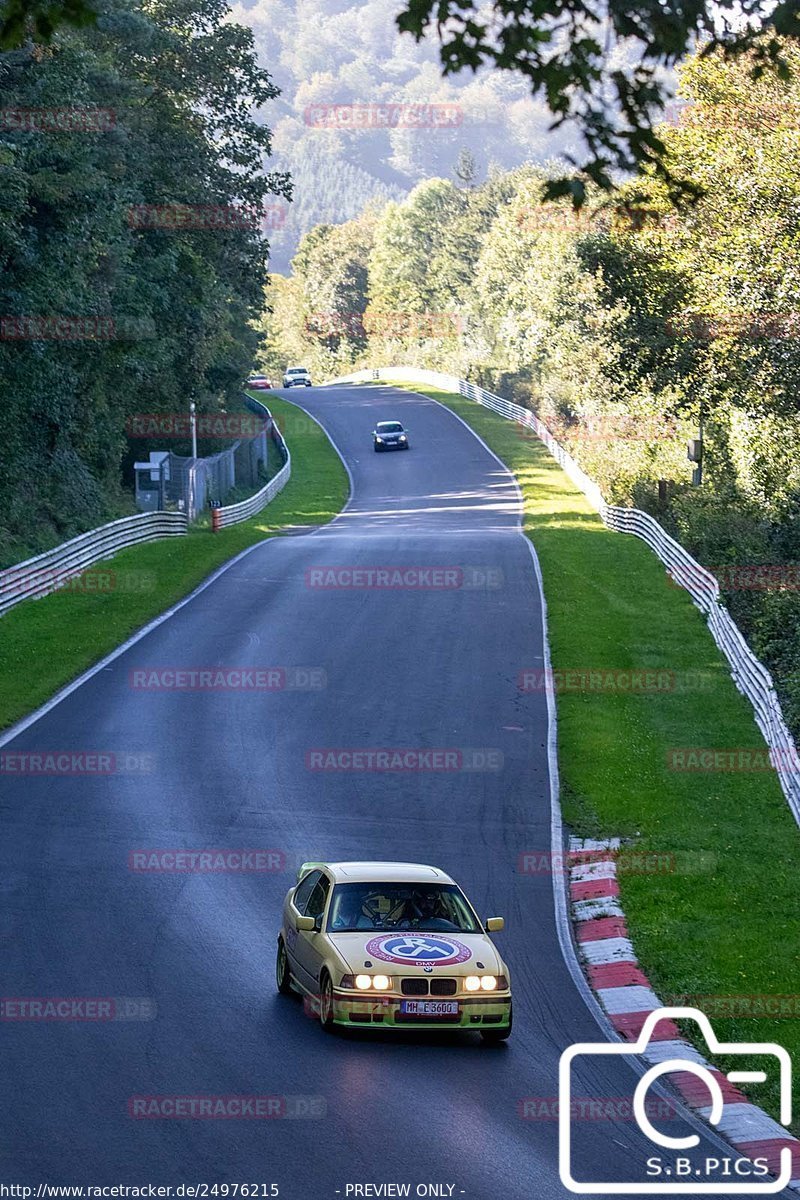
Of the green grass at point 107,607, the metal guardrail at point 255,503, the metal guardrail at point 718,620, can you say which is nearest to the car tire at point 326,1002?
the metal guardrail at point 718,620

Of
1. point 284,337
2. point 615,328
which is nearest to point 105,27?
point 615,328

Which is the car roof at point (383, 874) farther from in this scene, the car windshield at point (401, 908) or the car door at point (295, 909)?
the car door at point (295, 909)

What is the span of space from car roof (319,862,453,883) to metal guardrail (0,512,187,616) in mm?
20794

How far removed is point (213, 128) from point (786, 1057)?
47916 mm

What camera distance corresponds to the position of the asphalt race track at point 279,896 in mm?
9500

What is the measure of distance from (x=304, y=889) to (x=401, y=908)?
1338 mm

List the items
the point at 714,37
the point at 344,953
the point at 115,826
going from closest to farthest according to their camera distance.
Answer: the point at 714,37
the point at 344,953
the point at 115,826

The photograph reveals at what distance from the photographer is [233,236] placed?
173 ft

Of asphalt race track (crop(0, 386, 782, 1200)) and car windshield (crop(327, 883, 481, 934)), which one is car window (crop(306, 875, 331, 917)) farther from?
asphalt race track (crop(0, 386, 782, 1200))

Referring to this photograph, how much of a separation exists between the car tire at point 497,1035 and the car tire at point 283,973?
1944mm

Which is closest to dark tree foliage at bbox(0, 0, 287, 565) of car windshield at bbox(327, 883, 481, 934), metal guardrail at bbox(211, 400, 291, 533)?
metal guardrail at bbox(211, 400, 291, 533)

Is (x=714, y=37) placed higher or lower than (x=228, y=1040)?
higher

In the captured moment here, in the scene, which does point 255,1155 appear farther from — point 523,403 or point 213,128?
point 523,403

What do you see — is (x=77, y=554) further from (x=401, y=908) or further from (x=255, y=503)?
(x=401, y=908)
